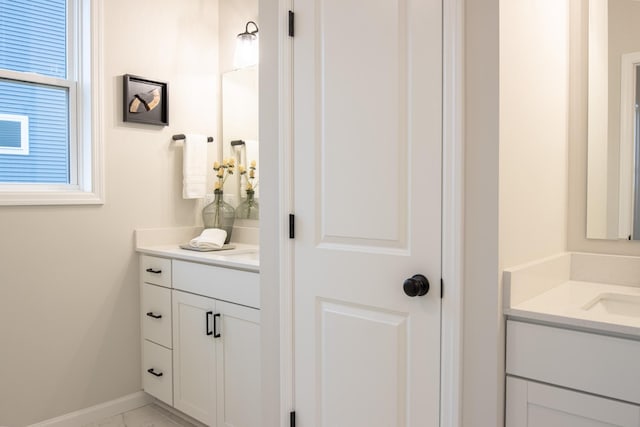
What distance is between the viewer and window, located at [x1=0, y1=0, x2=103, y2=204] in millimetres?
2494

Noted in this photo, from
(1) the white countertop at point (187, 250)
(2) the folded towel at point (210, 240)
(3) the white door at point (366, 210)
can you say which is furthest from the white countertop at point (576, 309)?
(2) the folded towel at point (210, 240)

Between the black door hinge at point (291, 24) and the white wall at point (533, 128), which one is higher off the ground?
the black door hinge at point (291, 24)

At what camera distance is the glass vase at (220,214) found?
292 centimetres

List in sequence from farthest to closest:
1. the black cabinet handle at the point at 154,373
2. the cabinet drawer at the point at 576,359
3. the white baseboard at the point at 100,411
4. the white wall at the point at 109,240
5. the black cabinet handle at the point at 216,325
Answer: the black cabinet handle at the point at 154,373
the white baseboard at the point at 100,411
the white wall at the point at 109,240
the black cabinet handle at the point at 216,325
the cabinet drawer at the point at 576,359

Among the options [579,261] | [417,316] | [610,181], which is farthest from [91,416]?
[610,181]

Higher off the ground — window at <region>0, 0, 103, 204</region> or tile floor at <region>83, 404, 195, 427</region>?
window at <region>0, 0, 103, 204</region>

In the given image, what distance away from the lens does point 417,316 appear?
1.37 meters

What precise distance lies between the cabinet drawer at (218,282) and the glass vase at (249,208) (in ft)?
1.95

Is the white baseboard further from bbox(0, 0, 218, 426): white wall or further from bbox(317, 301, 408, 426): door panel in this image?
bbox(317, 301, 408, 426): door panel

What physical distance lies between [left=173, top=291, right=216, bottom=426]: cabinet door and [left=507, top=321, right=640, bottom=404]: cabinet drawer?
4.85 ft

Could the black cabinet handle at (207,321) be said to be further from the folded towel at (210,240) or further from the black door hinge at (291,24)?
the black door hinge at (291,24)

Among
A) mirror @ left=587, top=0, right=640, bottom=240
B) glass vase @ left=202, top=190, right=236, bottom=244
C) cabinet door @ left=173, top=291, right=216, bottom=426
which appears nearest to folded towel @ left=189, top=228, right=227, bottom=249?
glass vase @ left=202, top=190, right=236, bottom=244

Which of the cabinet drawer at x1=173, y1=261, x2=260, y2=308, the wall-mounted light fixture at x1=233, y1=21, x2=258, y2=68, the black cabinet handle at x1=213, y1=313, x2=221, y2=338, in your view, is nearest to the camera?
the cabinet drawer at x1=173, y1=261, x2=260, y2=308

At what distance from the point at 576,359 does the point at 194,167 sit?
2.32m
